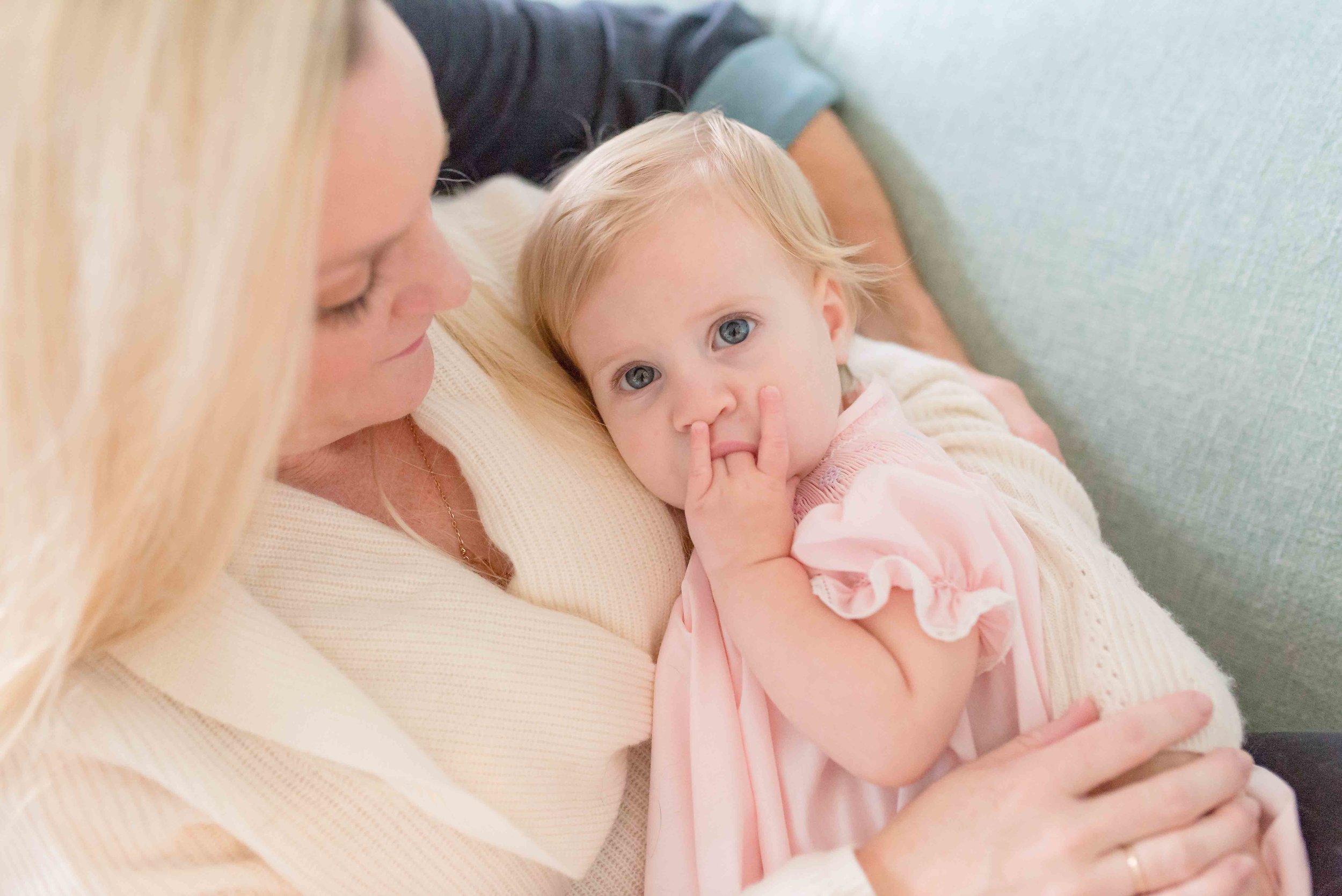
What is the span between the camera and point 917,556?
77 centimetres

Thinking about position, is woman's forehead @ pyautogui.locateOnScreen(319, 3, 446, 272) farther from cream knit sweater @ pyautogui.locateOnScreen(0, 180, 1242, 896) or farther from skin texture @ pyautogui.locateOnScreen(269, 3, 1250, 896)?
cream knit sweater @ pyautogui.locateOnScreen(0, 180, 1242, 896)

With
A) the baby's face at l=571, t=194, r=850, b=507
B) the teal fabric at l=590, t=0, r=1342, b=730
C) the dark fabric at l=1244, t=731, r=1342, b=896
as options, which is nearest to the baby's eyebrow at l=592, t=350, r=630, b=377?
the baby's face at l=571, t=194, r=850, b=507

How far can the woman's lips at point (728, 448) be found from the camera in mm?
896

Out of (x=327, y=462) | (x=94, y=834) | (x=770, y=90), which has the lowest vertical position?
(x=94, y=834)

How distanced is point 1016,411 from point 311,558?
0.80m

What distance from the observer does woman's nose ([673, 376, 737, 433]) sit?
0.89 meters

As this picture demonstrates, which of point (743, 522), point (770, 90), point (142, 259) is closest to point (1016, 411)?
point (743, 522)

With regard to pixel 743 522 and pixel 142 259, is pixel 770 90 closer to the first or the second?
pixel 743 522

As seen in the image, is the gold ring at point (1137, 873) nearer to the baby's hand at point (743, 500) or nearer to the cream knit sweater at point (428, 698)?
the cream knit sweater at point (428, 698)

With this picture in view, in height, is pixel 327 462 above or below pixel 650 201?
A: below

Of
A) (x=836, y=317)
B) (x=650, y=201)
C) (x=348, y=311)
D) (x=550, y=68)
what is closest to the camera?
(x=348, y=311)

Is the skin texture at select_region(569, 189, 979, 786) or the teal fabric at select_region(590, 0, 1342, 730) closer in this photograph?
the skin texture at select_region(569, 189, 979, 786)

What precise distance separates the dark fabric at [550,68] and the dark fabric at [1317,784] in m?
1.09

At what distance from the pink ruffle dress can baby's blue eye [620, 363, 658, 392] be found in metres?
0.18
